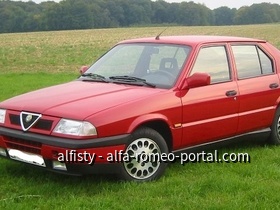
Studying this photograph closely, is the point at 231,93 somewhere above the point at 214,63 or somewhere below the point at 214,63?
below

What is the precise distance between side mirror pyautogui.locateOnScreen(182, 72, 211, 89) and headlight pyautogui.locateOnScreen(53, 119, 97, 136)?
1356 millimetres

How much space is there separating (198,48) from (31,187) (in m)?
2.54

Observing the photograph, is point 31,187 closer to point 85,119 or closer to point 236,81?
point 85,119

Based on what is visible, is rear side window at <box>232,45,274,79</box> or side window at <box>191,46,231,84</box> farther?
rear side window at <box>232,45,274,79</box>

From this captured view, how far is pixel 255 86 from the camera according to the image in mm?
6242

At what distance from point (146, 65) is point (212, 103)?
923 mm

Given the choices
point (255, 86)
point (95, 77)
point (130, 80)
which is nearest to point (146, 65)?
point (130, 80)

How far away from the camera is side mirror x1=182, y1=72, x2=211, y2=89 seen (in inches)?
209

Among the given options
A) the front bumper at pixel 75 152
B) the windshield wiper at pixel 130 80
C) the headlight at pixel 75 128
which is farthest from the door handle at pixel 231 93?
the headlight at pixel 75 128

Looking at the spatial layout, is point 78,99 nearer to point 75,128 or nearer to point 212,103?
point 75,128

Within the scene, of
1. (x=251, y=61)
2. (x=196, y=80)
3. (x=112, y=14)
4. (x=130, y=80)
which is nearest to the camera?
(x=196, y=80)

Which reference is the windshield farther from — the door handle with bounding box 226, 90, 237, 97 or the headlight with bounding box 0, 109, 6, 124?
the headlight with bounding box 0, 109, 6, 124

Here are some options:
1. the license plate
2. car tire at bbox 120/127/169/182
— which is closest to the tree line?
the license plate

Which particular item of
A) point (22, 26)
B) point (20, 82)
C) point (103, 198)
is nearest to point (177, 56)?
point (103, 198)
